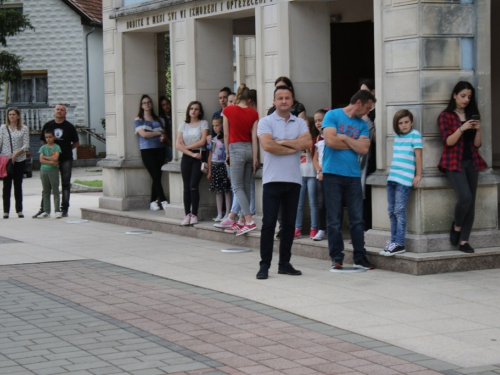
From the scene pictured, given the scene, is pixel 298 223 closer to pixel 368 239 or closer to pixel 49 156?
pixel 368 239

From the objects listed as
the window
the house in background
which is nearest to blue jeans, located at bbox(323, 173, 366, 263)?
the house in background

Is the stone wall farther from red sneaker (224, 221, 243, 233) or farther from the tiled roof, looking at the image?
red sneaker (224, 221, 243, 233)

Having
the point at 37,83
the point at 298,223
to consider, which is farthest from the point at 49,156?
the point at 37,83

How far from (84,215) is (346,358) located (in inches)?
460

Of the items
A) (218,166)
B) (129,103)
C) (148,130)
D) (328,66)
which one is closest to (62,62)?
(129,103)

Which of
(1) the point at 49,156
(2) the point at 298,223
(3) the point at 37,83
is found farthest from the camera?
(3) the point at 37,83

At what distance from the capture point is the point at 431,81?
10.8m

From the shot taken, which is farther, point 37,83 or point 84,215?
point 37,83

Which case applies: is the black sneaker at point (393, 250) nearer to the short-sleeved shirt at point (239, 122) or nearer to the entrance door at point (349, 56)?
the short-sleeved shirt at point (239, 122)

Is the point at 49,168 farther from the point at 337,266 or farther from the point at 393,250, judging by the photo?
the point at 393,250

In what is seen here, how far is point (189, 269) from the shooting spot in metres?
11.3

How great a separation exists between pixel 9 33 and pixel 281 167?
2931 cm

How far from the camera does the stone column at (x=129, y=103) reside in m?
17.4

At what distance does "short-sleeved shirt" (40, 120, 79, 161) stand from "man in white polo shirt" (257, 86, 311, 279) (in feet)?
26.5
